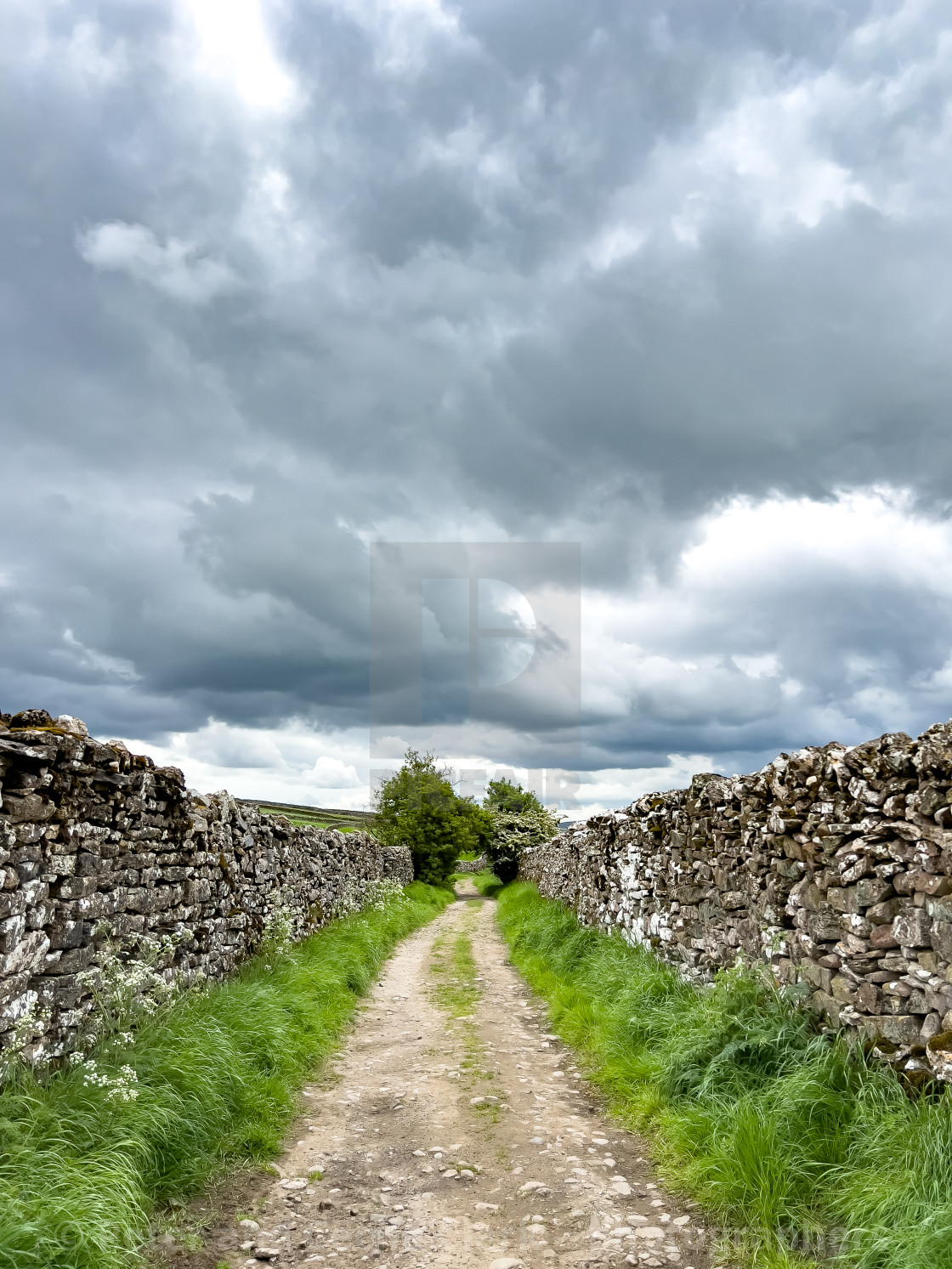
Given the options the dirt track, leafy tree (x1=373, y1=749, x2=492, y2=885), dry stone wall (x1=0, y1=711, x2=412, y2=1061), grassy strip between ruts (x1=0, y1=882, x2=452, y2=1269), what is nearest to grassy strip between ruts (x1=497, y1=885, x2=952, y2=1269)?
the dirt track

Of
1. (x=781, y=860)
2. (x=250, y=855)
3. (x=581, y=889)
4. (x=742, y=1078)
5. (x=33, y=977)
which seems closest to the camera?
(x=33, y=977)

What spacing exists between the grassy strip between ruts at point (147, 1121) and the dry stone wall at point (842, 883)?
185 inches

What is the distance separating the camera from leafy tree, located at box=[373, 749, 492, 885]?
3800 centimetres

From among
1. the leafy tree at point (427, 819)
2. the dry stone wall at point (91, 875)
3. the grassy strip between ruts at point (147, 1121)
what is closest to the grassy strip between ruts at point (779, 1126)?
the grassy strip between ruts at point (147, 1121)

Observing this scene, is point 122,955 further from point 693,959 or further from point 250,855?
point 693,959

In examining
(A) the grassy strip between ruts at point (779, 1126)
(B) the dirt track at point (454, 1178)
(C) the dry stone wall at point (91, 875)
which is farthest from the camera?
(C) the dry stone wall at point (91, 875)

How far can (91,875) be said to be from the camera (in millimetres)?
6566

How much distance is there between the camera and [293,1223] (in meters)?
5.00

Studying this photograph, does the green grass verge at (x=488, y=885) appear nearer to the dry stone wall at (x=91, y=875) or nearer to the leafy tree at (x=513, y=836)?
the leafy tree at (x=513, y=836)

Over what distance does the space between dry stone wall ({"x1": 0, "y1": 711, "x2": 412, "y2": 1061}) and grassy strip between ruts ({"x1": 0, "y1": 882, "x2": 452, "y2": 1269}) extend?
494 mm

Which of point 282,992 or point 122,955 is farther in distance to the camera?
point 282,992

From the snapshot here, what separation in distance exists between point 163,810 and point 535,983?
734 cm

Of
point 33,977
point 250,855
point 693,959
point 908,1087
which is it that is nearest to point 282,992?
point 250,855

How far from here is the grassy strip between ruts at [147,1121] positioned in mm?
4047
